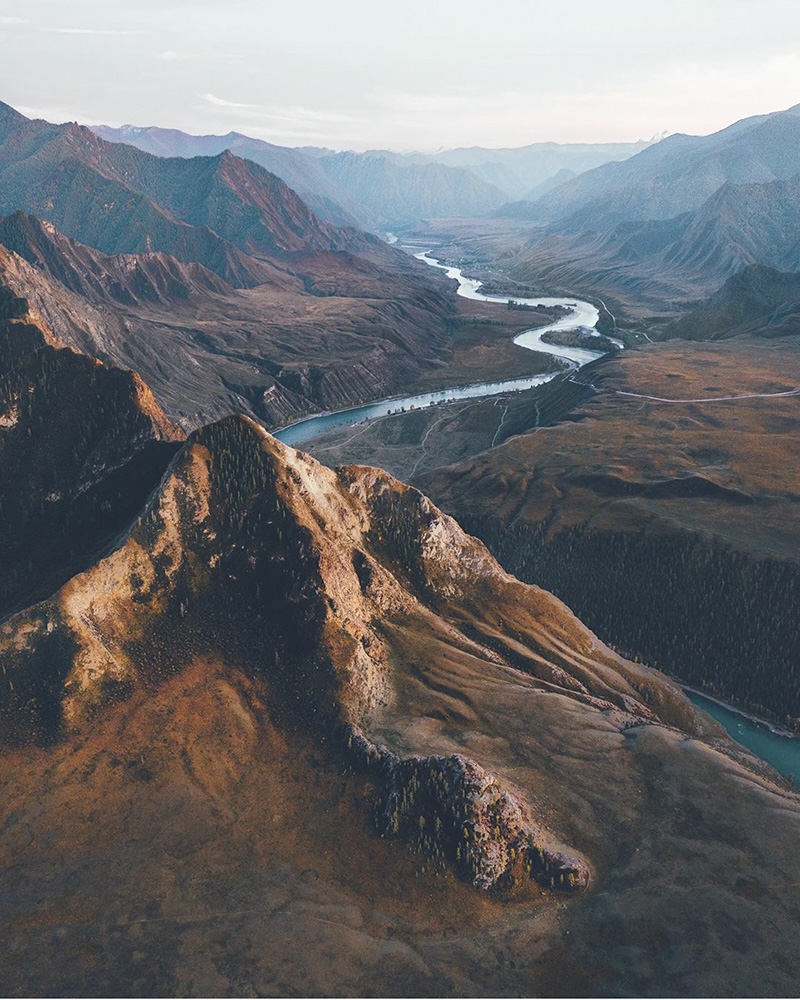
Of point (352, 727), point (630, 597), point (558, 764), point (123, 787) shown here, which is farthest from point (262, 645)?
point (630, 597)

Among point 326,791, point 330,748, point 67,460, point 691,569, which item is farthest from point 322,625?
point 691,569

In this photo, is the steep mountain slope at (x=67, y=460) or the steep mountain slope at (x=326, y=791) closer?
the steep mountain slope at (x=326, y=791)

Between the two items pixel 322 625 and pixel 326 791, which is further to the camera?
pixel 322 625

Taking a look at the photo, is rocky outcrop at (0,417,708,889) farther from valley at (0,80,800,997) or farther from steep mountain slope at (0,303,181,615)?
steep mountain slope at (0,303,181,615)

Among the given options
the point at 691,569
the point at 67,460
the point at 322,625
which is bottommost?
the point at 691,569

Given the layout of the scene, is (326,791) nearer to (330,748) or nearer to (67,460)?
(330,748)

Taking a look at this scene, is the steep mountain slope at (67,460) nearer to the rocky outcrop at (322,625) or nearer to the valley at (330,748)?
the valley at (330,748)

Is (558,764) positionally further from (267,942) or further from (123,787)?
(123,787)

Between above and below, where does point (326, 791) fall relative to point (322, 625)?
below

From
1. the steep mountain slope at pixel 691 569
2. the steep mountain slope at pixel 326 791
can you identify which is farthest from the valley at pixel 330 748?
the steep mountain slope at pixel 691 569

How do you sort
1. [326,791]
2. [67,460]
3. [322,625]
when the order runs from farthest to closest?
1. [67,460]
2. [322,625]
3. [326,791]
